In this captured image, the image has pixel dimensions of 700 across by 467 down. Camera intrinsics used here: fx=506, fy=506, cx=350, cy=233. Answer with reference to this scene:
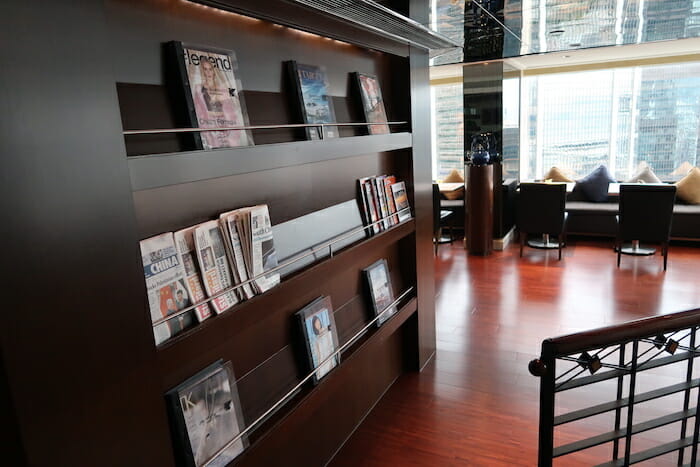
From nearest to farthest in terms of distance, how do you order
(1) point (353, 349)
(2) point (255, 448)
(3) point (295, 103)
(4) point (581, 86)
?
(2) point (255, 448) → (3) point (295, 103) → (1) point (353, 349) → (4) point (581, 86)

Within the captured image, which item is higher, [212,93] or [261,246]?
[212,93]

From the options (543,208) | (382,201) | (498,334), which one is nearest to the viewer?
(382,201)

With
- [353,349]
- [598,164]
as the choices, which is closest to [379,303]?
[353,349]

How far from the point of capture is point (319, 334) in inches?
86.8

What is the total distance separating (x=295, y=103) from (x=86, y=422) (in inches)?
55.4

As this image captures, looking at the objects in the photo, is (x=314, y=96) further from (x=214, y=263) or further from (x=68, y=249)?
(x=68, y=249)

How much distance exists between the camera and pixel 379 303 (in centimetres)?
279

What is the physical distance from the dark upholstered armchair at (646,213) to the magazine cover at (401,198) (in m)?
3.49

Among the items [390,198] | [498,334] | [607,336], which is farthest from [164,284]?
[498,334]

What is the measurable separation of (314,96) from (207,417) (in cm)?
133

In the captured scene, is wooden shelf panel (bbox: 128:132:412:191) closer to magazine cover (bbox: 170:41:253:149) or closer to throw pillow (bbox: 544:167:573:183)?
magazine cover (bbox: 170:41:253:149)

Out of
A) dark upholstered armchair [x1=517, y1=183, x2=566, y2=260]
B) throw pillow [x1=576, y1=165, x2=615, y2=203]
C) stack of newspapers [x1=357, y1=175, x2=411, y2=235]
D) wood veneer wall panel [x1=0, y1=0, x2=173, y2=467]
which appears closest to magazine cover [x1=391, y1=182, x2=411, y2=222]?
stack of newspapers [x1=357, y1=175, x2=411, y2=235]

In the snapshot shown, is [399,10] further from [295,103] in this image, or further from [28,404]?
[28,404]

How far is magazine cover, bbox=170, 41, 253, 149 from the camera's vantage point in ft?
4.91
